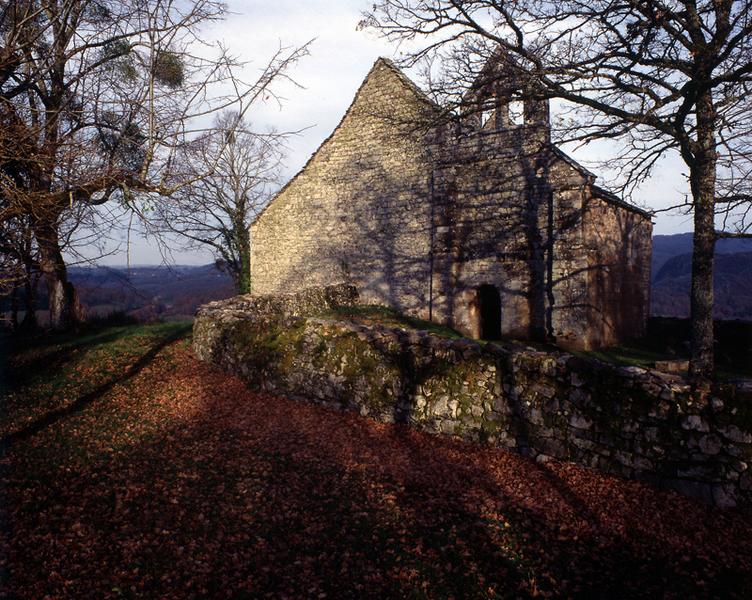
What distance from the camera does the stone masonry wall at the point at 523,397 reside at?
493cm

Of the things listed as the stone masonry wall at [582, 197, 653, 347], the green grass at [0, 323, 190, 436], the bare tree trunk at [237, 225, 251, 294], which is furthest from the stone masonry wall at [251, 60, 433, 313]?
the green grass at [0, 323, 190, 436]

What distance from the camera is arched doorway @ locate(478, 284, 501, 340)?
48.5 ft

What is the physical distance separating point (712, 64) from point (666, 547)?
751cm

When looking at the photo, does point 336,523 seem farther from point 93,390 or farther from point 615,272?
point 615,272

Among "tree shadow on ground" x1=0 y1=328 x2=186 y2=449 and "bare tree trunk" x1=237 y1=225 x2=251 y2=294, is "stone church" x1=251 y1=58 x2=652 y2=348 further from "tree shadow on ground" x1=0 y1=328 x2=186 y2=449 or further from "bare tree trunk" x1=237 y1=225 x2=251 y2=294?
"tree shadow on ground" x1=0 y1=328 x2=186 y2=449

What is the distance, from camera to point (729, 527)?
14.9 feet

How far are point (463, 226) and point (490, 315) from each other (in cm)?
357

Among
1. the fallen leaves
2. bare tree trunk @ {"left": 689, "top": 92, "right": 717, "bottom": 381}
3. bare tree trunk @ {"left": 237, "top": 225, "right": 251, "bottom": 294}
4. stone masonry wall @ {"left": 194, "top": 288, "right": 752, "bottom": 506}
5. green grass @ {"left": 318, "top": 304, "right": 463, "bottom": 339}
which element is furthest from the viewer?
bare tree trunk @ {"left": 237, "top": 225, "right": 251, "bottom": 294}

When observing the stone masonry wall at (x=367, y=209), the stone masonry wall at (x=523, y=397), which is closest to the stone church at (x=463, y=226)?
the stone masonry wall at (x=367, y=209)

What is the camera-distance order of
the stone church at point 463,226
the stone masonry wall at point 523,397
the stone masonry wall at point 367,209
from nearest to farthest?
the stone masonry wall at point 523,397
the stone church at point 463,226
the stone masonry wall at point 367,209

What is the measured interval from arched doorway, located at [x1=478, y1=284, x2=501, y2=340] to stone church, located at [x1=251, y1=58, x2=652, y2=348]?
77 mm

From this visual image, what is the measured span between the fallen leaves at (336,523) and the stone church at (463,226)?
7.41 metres

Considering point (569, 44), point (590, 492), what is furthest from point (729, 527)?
point (569, 44)

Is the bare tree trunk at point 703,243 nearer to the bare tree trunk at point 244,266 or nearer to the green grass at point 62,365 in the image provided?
the green grass at point 62,365
